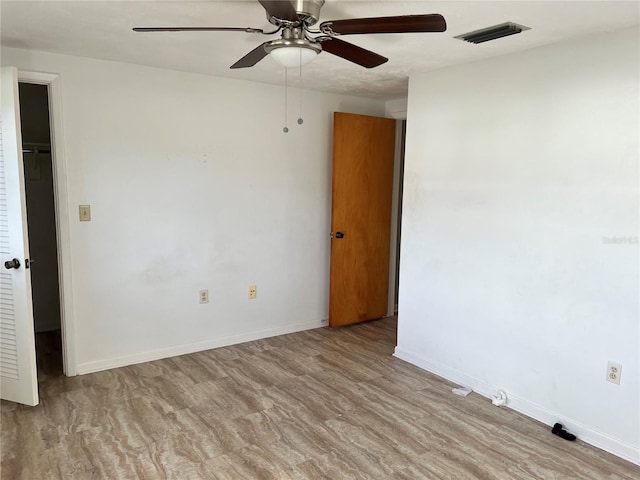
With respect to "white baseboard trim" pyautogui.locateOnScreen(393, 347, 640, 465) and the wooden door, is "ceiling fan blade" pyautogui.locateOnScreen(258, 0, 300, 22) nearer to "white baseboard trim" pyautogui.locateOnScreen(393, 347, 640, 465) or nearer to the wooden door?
the wooden door

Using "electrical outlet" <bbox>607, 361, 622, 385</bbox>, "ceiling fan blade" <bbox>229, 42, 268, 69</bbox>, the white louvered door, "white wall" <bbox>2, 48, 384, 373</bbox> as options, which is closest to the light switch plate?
"white wall" <bbox>2, 48, 384, 373</bbox>

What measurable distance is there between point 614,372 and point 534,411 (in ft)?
1.84

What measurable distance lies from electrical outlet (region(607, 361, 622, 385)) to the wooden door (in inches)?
90.7

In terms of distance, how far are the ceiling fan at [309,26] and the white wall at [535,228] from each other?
118cm

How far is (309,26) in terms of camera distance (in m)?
1.91

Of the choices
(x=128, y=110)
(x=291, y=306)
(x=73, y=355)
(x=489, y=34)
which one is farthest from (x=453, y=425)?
(x=128, y=110)

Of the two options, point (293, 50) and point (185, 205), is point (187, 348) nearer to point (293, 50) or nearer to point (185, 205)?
point (185, 205)

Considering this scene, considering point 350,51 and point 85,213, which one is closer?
point 350,51

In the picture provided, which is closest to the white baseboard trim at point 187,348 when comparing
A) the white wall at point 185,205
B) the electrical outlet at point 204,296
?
the white wall at point 185,205

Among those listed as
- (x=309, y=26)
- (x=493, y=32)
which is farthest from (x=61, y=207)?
(x=493, y=32)

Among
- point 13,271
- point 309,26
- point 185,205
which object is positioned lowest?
point 13,271

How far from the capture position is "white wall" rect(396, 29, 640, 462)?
94.0 inches

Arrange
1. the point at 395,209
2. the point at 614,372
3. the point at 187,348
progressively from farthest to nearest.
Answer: the point at 395,209, the point at 187,348, the point at 614,372

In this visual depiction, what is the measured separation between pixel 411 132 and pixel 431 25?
73.4 inches
